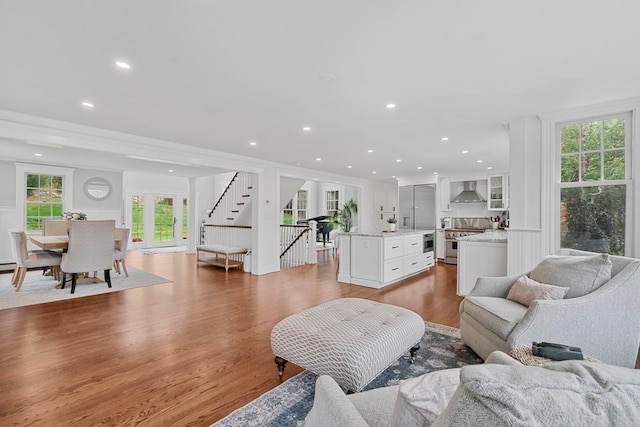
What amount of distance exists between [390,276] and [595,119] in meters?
3.31

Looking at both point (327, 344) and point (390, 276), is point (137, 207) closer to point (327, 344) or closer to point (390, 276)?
point (390, 276)

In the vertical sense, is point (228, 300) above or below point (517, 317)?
below

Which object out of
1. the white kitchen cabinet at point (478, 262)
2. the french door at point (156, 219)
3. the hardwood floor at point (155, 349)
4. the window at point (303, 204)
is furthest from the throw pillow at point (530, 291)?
the window at point (303, 204)

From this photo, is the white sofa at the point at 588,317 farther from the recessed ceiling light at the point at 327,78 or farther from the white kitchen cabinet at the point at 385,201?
the white kitchen cabinet at the point at 385,201

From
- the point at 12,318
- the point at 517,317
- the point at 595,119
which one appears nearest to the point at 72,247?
the point at 12,318

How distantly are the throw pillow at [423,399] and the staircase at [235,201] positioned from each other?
7.07m

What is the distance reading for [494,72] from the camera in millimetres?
2543

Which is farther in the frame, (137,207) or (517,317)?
(137,207)

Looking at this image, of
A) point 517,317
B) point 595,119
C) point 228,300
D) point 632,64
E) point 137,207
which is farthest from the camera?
point 137,207

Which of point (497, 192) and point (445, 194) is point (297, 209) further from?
point (497, 192)

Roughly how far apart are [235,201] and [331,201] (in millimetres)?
5182

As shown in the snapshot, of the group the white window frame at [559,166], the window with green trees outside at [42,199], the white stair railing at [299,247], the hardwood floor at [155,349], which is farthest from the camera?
the white stair railing at [299,247]

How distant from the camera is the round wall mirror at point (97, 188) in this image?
783 cm

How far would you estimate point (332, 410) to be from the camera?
980 millimetres
